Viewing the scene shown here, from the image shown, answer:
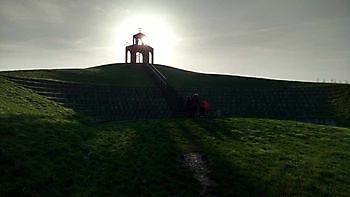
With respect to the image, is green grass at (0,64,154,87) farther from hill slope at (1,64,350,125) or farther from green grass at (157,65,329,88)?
green grass at (157,65,329,88)

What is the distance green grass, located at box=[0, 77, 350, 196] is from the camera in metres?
14.4

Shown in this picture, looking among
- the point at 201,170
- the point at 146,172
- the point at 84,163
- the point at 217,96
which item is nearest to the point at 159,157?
the point at 146,172

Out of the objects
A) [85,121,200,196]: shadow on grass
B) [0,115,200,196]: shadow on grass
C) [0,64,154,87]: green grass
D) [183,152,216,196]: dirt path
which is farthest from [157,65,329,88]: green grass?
[183,152,216,196]: dirt path

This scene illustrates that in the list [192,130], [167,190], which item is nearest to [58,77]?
[192,130]

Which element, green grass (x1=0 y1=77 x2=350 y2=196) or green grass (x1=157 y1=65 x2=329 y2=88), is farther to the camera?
green grass (x1=157 y1=65 x2=329 y2=88)

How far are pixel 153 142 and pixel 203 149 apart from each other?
3.18 m

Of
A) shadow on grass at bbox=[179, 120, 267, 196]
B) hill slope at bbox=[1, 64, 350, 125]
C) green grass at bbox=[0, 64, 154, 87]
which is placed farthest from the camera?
green grass at bbox=[0, 64, 154, 87]

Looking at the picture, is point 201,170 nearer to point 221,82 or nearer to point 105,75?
point 221,82

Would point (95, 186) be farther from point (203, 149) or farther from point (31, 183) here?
point (203, 149)

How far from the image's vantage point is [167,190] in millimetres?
14578

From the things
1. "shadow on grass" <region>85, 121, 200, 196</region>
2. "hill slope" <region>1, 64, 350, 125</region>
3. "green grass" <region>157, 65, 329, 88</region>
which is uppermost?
"green grass" <region>157, 65, 329, 88</region>

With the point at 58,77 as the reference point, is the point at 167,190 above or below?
below

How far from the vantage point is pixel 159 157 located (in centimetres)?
1820

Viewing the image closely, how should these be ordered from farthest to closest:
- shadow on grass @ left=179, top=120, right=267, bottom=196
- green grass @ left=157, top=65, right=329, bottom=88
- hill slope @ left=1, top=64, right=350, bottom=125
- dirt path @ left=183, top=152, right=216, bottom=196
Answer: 1. green grass @ left=157, top=65, right=329, bottom=88
2. hill slope @ left=1, top=64, right=350, bottom=125
3. dirt path @ left=183, top=152, right=216, bottom=196
4. shadow on grass @ left=179, top=120, right=267, bottom=196
